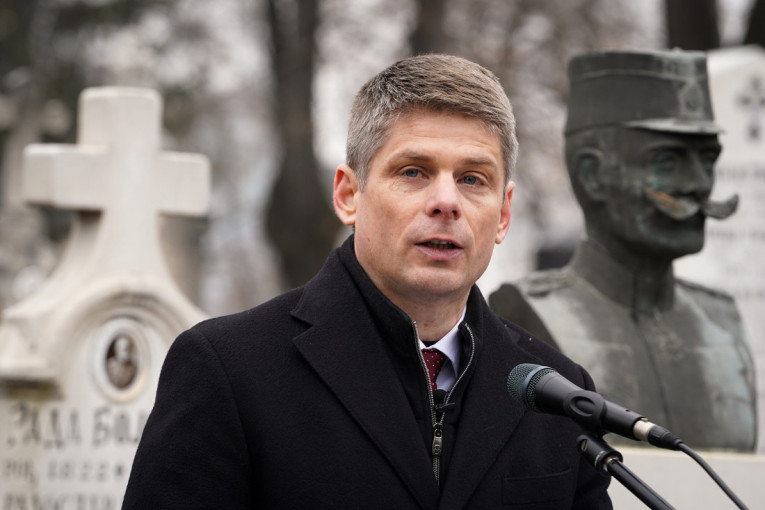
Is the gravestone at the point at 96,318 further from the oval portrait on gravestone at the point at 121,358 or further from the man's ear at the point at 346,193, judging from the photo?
the man's ear at the point at 346,193

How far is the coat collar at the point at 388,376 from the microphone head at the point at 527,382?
271 mm

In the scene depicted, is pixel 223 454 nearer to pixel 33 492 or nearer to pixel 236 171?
pixel 33 492

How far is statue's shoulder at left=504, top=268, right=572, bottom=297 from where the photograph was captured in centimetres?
522

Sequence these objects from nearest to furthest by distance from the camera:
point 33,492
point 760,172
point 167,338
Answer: point 33,492
point 167,338
point 760,172

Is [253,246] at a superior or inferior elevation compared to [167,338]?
inferior

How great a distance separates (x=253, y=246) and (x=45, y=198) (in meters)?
23.7

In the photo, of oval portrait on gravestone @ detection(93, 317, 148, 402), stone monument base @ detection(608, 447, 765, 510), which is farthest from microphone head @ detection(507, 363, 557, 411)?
oval portrait on gravestone @ detection(93, 317, 148, 402)

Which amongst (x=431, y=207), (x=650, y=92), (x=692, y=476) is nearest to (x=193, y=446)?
(x=431, y=207)

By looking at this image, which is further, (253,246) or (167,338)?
(253,246)

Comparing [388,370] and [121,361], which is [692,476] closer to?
[388,370]

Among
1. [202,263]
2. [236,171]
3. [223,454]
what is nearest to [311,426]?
[223,454]

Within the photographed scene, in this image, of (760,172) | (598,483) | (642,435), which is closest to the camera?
(642,435)

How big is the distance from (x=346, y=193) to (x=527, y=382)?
0.76m

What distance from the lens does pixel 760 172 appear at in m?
8.67
